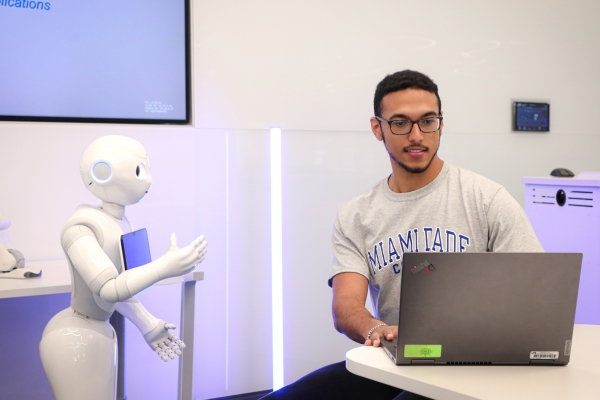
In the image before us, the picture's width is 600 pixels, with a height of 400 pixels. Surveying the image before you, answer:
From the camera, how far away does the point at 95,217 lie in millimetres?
1646

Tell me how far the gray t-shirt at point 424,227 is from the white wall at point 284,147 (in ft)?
3.32

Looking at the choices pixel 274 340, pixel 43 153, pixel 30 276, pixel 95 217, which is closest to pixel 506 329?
pixel 95 217

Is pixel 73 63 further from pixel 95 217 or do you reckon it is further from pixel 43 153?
pixel 95 217

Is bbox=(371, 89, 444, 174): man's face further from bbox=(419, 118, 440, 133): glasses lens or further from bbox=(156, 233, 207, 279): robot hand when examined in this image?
bbox=(156, 233, 207, 279): robot hand

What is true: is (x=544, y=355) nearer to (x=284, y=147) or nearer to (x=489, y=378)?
(x=489, y=378)

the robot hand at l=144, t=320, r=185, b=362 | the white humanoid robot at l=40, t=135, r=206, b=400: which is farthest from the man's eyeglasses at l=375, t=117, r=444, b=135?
the robot hand at l=144, t=320, r=185, b=362

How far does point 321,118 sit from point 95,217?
1.39 meters

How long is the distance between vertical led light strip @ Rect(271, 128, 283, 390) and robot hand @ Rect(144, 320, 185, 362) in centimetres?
88

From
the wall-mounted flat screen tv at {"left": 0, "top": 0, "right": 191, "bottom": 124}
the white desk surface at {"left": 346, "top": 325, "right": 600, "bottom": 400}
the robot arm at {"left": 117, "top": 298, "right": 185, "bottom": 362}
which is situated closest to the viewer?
the white desk surface at {"left": 346, "top": 325, "right": 600, "bottom": 400}

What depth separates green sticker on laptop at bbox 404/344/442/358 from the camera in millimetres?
1024

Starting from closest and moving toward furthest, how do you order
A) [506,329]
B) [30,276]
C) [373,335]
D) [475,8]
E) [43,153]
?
[506,329] → [373,335] → [30,276] → [43,153] → [475,8]

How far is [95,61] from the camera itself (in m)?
2.40

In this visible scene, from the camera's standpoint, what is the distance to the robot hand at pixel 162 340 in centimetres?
179

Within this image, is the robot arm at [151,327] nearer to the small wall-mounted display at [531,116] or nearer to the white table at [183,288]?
the white table at [183,288]
